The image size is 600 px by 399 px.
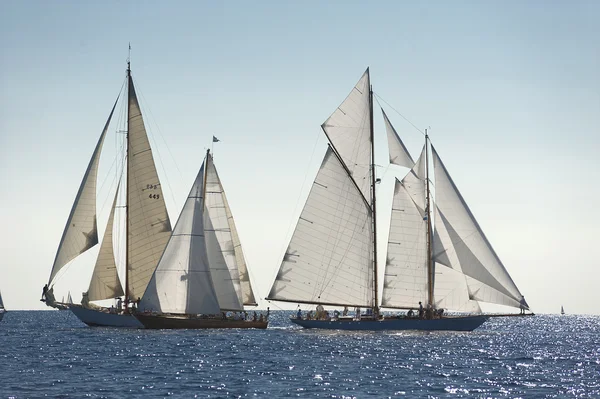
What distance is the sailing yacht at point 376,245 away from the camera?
76.5 m

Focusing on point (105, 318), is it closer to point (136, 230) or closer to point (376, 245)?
point (136, 230)

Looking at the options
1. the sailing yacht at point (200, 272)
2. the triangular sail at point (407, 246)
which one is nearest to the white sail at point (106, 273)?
the sailing yacht at point (200, 272)

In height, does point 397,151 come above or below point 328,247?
above

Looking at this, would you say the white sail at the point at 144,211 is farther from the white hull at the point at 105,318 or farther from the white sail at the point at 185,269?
the white sail at the point at 185,269

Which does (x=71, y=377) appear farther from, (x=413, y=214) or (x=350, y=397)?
(x=413, y=214)

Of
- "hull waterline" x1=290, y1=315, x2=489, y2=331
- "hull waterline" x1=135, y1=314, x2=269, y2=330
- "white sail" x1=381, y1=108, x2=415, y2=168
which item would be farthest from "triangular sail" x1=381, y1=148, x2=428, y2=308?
"hull waterline" x1=135, y1=314, x2=269, y2=330

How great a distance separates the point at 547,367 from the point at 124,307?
42272 mm

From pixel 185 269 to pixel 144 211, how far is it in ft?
28.8

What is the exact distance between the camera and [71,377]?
4828cm

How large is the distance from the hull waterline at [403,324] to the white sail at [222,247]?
8.46m

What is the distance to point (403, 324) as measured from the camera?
3260 inches

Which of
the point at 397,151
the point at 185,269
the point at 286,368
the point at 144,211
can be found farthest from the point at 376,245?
the point at 286,368

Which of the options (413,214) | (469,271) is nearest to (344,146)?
(413,214)

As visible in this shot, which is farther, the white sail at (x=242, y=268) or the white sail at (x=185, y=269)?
the white sail at (x=242, y=268)
